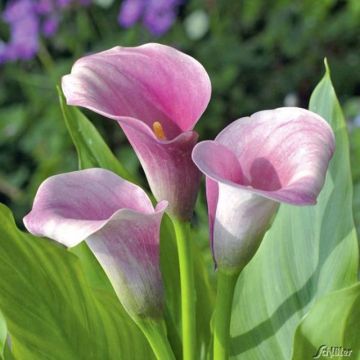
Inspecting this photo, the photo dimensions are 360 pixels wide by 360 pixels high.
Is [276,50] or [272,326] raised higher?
[272,326]

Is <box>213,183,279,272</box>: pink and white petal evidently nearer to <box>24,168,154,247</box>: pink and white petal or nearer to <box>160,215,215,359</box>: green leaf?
<box>24,168,154,247</box>: pink and white petal

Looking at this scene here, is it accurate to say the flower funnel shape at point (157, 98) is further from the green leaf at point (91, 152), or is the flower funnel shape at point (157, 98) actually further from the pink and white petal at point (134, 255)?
the green leaf at point (91, 152)

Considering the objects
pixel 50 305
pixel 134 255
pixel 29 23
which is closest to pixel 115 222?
pixel 134 255

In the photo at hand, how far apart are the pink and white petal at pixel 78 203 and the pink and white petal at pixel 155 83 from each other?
0.19 feet

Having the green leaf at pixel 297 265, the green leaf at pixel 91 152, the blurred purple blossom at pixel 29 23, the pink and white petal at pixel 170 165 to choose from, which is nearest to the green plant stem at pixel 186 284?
the pink and white petal at pixel 170 165

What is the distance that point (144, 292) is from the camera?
26.1 inches

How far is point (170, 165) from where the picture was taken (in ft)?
2.13

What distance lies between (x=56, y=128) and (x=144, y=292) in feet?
5.34

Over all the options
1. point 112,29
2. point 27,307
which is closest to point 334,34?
point 112,29

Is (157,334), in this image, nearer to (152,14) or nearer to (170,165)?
(170,165)

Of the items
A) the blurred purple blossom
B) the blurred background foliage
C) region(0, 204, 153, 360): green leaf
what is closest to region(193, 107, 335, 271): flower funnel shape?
region(0, 204, 153, 360): green leaf

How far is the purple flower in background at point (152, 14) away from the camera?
2369 mm

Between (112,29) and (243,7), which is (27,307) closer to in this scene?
(112,29)

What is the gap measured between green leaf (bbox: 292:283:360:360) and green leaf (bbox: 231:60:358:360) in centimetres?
12
